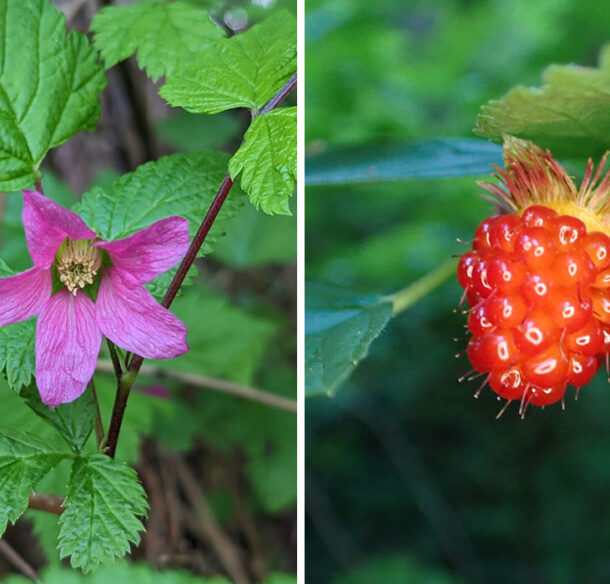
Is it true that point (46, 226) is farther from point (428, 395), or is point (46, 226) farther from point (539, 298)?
point (428, 395)

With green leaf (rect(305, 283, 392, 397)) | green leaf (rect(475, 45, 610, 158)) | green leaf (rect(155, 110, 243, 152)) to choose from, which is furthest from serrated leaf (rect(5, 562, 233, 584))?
green leaf (rect(155, 110, 243, 152))

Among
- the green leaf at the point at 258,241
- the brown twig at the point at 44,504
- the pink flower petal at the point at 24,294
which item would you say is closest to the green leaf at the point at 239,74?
the pink flower petal at the point at 24,294

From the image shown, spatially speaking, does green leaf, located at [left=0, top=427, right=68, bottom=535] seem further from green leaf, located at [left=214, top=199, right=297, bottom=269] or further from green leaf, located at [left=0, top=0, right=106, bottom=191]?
green leaf, located at [left=214, top=199, right=297, bottom=269]

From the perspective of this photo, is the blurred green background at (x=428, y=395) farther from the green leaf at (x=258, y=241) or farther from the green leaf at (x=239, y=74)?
the green leaf at (x=239, y=74)

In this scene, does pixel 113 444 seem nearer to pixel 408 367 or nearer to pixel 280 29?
pixel 280 29

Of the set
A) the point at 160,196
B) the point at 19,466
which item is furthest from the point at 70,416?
the point at 160,196
